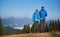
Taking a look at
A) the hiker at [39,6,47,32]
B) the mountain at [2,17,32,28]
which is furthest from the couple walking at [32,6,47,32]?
the mountain at [2,17,32,28]

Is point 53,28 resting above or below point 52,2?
below

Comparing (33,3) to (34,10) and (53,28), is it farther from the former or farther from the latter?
(53,28)

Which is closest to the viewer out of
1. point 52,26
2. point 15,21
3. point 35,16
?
point 15,21

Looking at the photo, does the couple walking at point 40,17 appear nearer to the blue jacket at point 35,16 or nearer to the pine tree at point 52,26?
the blue jacket at point 35,16

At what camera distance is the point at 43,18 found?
7.55 meters

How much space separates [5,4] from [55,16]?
197 centimetres

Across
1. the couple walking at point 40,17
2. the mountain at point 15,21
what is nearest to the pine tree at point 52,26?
the couple walking at point 40,17

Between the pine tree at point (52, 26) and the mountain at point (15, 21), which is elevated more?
the mountain at point (15, 21)

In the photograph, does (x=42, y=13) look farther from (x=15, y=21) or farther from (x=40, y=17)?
(x=15, y=21)

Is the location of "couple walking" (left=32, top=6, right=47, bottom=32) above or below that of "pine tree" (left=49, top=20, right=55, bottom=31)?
above

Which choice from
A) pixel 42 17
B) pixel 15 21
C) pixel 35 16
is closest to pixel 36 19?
pixel 35 16

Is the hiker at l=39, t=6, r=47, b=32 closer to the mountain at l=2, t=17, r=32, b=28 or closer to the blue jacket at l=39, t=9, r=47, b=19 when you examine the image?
the blue jacket at l=39, t=9, r=47, b=19

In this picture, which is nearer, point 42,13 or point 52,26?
point 42,13

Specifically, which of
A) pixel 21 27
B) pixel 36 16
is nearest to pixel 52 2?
pixel 36 16
